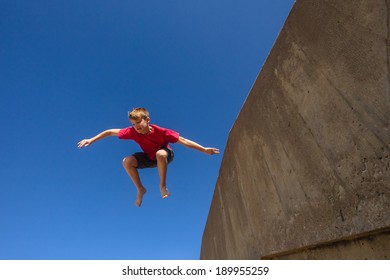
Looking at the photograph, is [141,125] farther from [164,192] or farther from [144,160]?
[164,192]

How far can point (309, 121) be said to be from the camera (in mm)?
2342

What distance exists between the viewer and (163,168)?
5.44 m

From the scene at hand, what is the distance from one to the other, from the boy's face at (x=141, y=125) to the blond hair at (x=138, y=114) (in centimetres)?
5

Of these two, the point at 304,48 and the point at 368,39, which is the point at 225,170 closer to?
the point at 304,48

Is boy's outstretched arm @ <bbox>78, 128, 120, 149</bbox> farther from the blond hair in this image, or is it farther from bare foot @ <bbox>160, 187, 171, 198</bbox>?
bare foot @ <bbox>160, 187, 171, 198</bbox>

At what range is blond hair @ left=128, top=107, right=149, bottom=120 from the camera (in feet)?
17.1

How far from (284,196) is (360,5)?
1.57 meters

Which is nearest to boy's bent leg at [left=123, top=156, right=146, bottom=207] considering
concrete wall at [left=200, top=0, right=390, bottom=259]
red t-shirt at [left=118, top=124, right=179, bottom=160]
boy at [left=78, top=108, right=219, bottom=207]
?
boy at [left=78, top=108, right=219, bottom=207]

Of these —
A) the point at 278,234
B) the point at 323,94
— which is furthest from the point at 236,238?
the point at 323,94

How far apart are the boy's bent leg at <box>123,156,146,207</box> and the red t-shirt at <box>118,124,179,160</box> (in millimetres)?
353

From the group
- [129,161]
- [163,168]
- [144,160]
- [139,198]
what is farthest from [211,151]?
[139,198]

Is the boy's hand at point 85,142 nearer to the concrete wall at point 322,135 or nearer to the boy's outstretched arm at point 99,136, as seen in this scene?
the boy's outstretched arm at point 99,136

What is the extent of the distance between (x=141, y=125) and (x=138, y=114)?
0.62 ft
